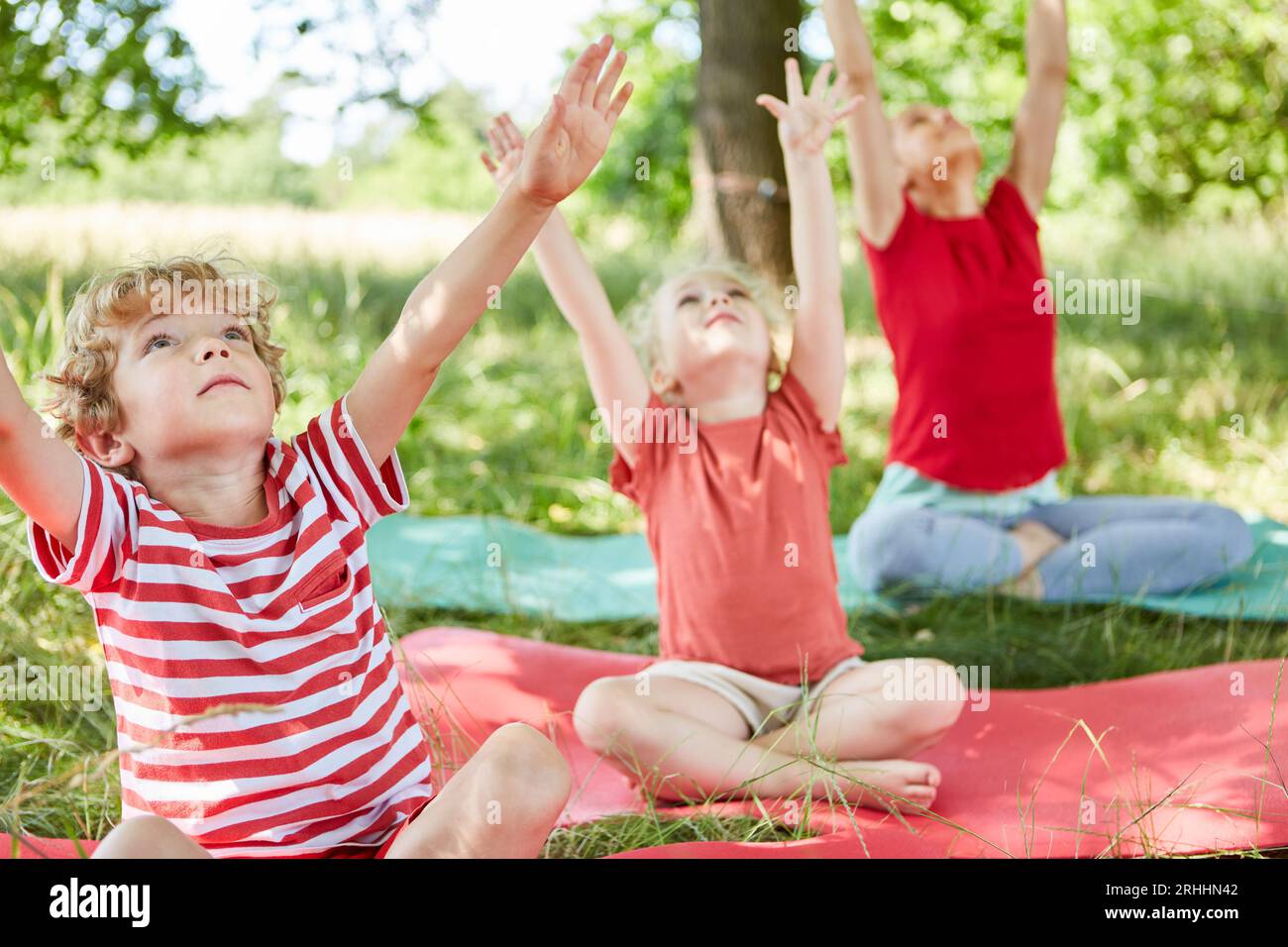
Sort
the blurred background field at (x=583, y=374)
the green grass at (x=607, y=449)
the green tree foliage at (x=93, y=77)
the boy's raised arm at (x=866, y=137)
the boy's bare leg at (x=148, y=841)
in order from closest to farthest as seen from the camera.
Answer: the boy's bare leg at (x=148, y=841) → the green grass at (x=607, y=449) → the blurred background field at (x=583, y=374) → the boy's raised arm at (x=866, y=137) → the green tree foliage at (x=93, y=77)

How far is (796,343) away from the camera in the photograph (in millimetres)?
2445

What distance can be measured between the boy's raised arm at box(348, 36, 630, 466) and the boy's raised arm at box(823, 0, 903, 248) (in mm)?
1428

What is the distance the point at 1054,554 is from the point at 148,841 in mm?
2529

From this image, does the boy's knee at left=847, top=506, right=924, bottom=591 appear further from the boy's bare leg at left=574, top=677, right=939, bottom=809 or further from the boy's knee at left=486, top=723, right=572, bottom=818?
the boy's knee at left=486, top=723, right=572, bottom=818

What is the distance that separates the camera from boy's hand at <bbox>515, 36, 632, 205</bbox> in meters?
1.62

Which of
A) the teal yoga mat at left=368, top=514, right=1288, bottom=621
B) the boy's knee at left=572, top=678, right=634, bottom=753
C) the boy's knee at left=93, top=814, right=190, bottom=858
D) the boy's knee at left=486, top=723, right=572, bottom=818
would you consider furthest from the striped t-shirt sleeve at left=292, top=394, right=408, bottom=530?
the teal yoga mat at left=368, top=514, right=1288, bottom=621

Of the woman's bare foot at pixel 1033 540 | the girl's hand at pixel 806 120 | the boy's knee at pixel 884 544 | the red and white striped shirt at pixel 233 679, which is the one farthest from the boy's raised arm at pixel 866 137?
the red and white striped shirt at pixel 233 679

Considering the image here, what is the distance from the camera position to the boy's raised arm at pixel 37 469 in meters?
1.44

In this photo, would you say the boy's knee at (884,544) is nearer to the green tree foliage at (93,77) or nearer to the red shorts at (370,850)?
the red shorts at (370,850)

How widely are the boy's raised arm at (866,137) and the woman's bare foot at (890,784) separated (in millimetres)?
1623

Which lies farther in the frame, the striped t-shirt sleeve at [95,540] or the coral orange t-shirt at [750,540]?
the coral orange t-shirt at [750,540]

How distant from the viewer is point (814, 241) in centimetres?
233
